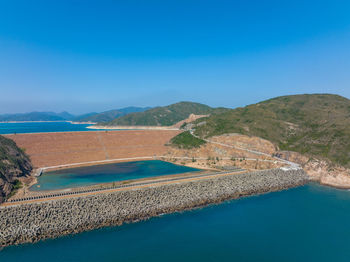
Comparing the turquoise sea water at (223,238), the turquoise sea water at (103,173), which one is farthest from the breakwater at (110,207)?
the turquoise sea water at (103,173)

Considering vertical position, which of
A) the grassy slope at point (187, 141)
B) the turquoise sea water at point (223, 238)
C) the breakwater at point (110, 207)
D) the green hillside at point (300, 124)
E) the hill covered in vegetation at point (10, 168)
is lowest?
the turquoise sea water at point (223, 238)

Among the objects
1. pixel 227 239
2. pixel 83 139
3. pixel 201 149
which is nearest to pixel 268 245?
pixel 227 239

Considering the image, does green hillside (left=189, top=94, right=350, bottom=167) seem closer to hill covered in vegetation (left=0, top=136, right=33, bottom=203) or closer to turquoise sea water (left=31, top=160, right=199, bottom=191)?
turquoise sea water (left=31, top=160, right=199, bottom=191)

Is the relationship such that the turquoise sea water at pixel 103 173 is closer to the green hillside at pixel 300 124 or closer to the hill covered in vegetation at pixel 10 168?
the hill covered in vegetation at pixel 10 168

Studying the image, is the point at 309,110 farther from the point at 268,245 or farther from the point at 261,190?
the point at 268,245

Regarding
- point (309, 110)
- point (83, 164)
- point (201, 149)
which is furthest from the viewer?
point (309, 110)

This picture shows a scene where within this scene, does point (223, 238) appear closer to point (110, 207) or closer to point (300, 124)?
point (110, 207)
